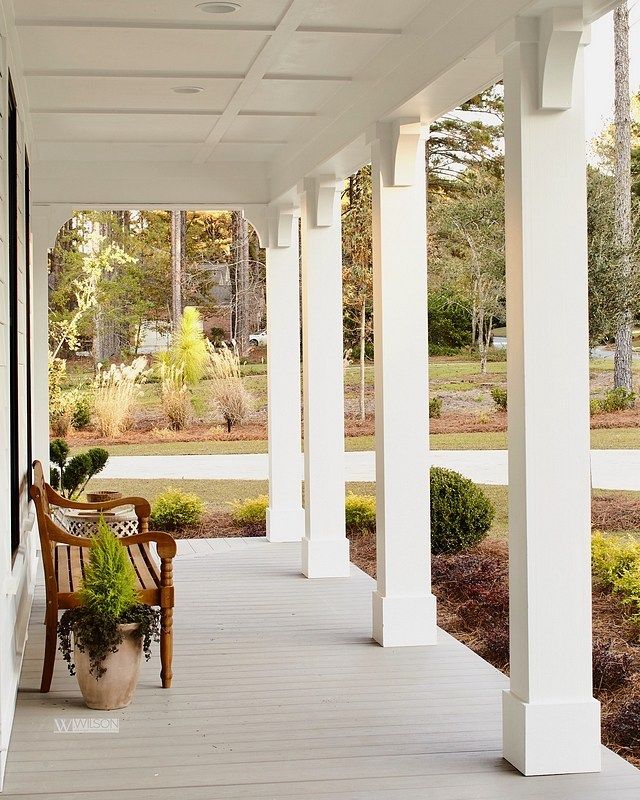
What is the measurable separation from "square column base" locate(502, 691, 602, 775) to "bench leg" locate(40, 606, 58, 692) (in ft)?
7.77

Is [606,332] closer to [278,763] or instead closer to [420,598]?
[420,598]

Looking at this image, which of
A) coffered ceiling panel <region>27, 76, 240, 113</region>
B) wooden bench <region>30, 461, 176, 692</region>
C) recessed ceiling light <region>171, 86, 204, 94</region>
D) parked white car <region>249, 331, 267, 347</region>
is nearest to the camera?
wooden bench <region>30, 461, 176, 692</region>

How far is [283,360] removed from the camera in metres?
10.1

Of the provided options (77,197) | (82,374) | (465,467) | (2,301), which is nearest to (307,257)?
→ (77,197)

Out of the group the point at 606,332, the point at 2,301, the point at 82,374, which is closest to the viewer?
the point at 2,301

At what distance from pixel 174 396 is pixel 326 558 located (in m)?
8.33

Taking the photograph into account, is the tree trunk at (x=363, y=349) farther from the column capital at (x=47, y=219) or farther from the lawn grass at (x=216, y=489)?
the column capital at (x=47, y=219)

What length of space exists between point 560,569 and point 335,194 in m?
4.47

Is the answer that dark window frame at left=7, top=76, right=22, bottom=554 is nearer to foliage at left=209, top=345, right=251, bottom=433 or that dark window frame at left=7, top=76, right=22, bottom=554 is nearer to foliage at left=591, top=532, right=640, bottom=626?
foliage at left=591, top=532, right=640, bottom=626

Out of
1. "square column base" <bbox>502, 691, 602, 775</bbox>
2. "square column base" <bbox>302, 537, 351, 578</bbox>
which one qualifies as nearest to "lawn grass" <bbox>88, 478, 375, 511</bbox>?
"square column base" <bbox>302, 537, 351, 578</bbox>

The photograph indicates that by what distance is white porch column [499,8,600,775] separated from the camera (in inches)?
171

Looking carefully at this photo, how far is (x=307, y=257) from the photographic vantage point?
8.46m

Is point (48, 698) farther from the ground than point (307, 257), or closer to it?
closer to it

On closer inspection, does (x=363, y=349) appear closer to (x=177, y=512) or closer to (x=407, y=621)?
(x=177, y=512)
